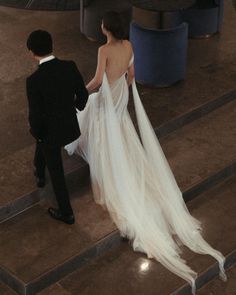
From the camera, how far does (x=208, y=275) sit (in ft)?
20.1

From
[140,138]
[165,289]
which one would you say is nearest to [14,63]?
[140,138]

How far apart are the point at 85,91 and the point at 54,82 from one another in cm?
39

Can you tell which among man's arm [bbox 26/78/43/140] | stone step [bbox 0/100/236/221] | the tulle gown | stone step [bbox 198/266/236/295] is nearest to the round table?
stone step [bbox 0/100/236/221]

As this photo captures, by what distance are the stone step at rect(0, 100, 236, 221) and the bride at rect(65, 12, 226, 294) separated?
0.26 metres

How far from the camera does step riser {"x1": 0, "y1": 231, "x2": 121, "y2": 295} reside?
580cm

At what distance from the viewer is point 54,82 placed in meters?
5.47

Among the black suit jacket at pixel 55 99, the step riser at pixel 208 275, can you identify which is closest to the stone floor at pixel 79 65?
the black suit jacket at pixel 55 99

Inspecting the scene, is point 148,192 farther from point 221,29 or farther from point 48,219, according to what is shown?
point 221,29

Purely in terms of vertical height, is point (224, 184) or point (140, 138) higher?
point (140, 138)

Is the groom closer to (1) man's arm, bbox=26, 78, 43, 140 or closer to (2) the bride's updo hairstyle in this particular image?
(1) man's arm, bbox=26, 78, 43, 140

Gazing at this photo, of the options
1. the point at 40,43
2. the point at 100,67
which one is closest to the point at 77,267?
the point at 100,67

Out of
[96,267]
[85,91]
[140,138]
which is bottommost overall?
[96,267]

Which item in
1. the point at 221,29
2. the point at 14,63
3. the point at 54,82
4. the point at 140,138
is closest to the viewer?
the point at 54,82

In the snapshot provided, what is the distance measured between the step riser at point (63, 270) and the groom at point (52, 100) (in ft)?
1.78
